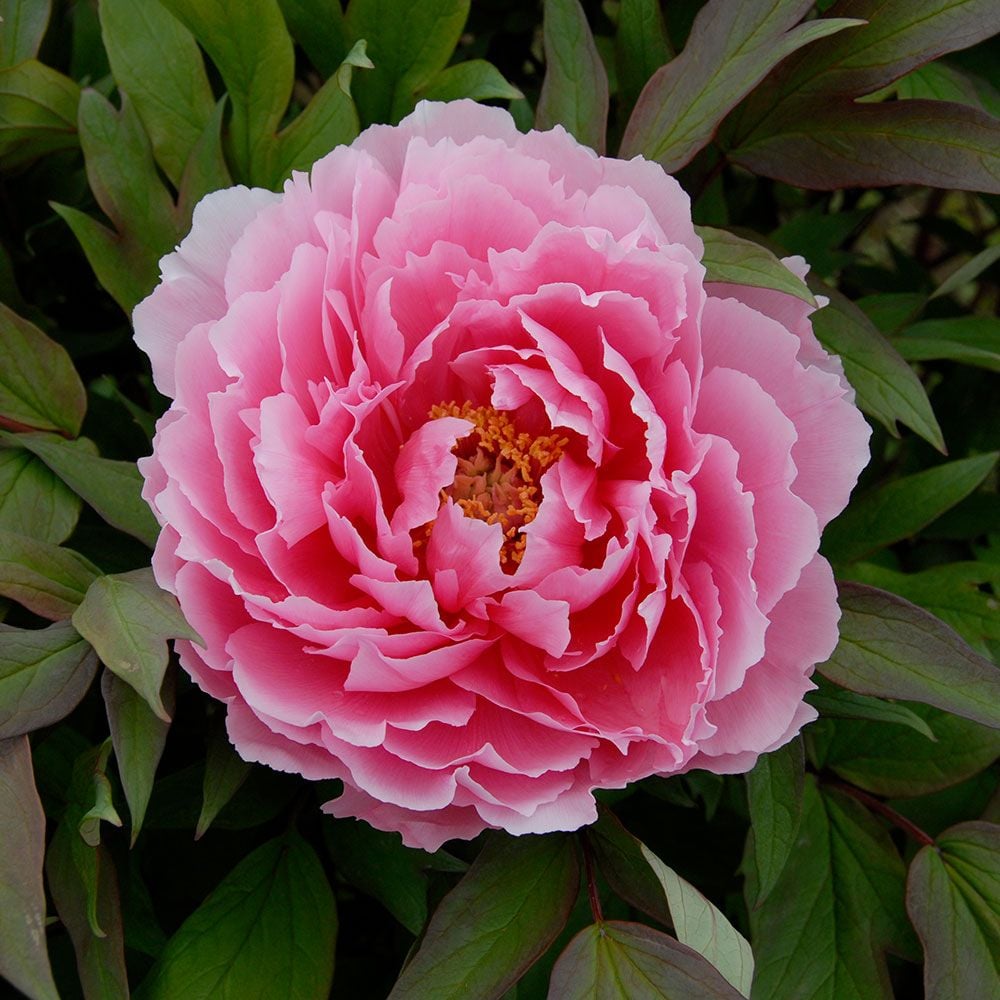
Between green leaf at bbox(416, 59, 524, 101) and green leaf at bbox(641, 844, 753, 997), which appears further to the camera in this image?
green leaf at bbox(416, 59, 524, 101)

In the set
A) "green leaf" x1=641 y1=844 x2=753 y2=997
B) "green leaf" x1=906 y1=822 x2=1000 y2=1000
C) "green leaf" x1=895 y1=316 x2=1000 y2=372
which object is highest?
"green leaf" x1=895 y1=316 x2=1000 y2=372

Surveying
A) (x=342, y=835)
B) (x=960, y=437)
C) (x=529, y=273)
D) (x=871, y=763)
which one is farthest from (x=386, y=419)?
(x=960, y=437)

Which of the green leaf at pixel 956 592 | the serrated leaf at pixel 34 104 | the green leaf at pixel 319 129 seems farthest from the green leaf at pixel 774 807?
the serrated leaf at pixel 34 104

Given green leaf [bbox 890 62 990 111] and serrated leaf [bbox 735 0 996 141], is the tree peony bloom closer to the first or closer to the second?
serrated leaf [bbox 735 0 996 141]

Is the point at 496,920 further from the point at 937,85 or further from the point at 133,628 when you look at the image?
the point at 937,85

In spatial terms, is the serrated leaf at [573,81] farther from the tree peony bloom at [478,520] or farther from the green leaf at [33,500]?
the green leaf at [33,500]

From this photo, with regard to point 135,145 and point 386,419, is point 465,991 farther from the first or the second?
point 135,145

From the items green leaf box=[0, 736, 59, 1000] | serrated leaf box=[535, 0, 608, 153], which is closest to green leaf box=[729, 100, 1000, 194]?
serrated leaf box=[535, 0, 608, 153]
